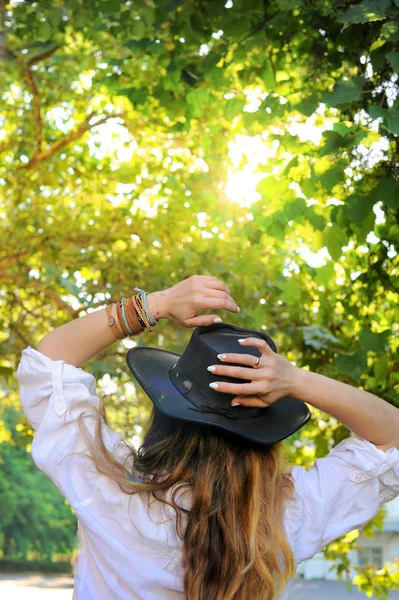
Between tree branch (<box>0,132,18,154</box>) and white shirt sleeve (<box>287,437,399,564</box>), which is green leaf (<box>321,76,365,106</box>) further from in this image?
tree branch (<box>0,132,18,154</box>)

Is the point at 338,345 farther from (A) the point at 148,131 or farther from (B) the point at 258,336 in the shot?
(A) the point at 148,131

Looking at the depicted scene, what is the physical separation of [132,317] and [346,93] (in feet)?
3.41

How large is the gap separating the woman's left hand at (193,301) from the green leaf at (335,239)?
4.28ft

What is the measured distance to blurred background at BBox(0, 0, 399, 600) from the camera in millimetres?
2723

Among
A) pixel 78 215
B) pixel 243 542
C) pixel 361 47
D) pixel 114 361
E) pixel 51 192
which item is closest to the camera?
pixel 243 542

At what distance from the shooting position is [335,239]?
2873mm

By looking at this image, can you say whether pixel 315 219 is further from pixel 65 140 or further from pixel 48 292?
pixel 65 140

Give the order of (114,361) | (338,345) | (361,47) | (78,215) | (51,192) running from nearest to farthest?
1. (361,47)
2. (338,345)
3. (114,361)
4. (78,215)
5. (51,192)

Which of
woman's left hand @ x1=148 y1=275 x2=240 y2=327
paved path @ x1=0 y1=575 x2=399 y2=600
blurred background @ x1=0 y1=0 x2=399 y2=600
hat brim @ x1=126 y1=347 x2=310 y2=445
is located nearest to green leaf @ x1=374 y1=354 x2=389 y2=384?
blurred background @ x1=0 y1=0 x2=399 y2=600

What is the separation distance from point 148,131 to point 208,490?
620cm

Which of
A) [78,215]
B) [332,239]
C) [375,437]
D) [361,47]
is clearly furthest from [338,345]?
[78,215]

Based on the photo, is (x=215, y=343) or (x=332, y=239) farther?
(x=332, y=239)

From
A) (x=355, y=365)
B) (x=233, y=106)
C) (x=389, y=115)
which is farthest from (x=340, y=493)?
(x=233, y=106)

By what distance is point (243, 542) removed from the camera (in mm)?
1544
